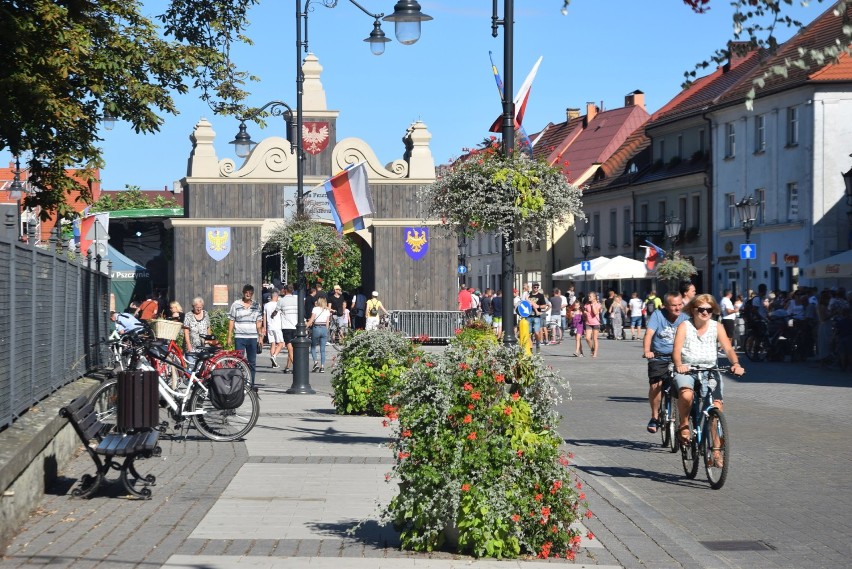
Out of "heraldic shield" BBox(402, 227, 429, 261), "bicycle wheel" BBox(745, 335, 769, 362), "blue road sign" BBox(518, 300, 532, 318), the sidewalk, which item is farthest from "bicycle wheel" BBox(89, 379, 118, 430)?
"heraldic shield" BBox(402, 227, 429, 261)

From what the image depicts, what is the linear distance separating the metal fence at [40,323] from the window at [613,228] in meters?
56.0

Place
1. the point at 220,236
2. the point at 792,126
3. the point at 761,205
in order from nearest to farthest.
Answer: the point at 220,236, the point at 792,126, the point at 761,205

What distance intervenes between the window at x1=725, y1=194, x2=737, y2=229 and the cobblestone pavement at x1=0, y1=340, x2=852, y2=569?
39.9 meters

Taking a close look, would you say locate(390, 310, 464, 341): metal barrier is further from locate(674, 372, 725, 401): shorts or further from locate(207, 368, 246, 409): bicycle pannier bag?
locate(674, 372, 725, 401): shorts

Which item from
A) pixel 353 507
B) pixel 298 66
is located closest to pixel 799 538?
pixel 353 507

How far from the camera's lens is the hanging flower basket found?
14391 mm

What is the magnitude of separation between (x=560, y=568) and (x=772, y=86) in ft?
151

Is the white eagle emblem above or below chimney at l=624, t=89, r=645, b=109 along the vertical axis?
below

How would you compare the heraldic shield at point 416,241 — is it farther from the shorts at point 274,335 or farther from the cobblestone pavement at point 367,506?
the cobblestone pavement at point 367,506

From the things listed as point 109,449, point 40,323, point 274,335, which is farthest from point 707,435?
point 274,335

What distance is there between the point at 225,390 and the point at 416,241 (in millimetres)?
28495

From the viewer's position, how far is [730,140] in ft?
189

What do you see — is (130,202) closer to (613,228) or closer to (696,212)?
(613,228)

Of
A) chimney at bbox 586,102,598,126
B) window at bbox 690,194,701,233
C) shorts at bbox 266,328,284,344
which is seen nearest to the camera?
shorts at bbox 266,328,284,344
